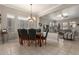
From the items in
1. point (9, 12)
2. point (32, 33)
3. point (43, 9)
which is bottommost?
point (32, 33)

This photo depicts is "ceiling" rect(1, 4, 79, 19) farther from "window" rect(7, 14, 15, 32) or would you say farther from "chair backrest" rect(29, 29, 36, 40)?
"chair backrest" rect(29, 29, 36, 40)

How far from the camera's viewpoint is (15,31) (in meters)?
Answer: 6.57

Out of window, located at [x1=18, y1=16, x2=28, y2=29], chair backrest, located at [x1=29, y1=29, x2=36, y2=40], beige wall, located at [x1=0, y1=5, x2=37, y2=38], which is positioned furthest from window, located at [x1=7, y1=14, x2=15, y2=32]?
chair backrest, located at [x1=29, y1=29, x2=36, y2=40]

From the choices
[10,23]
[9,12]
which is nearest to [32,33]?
[10,23]

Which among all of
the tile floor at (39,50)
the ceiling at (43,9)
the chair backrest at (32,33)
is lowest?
the tile floor at (39,50)

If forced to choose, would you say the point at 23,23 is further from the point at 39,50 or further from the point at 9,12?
the point at 39,50

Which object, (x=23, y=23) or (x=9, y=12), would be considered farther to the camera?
(x=23, y=23)

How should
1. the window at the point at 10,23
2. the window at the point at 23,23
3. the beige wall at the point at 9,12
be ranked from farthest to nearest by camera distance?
the window at the point at 23,23, the window at the point at 10,23, the beige wall at the point at 9,12

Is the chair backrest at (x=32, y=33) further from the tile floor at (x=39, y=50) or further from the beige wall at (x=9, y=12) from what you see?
the beige wall at (x=9, y=12)

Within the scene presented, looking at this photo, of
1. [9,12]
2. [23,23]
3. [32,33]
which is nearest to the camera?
[32,33]

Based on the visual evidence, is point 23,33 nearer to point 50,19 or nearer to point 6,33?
point 6,33

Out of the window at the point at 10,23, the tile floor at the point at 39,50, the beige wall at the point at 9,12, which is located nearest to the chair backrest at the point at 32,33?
the tile floor at the point at 39,50

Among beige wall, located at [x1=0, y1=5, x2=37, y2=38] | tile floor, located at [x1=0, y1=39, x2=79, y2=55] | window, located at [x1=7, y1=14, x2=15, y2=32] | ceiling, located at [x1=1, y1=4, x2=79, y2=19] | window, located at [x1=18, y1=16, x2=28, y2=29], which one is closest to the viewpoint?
tile floor, located at [x1=0, y1=39, x2=79, y2=55]

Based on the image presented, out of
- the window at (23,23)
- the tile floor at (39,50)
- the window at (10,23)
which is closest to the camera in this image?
the tile floor at (39,50)
